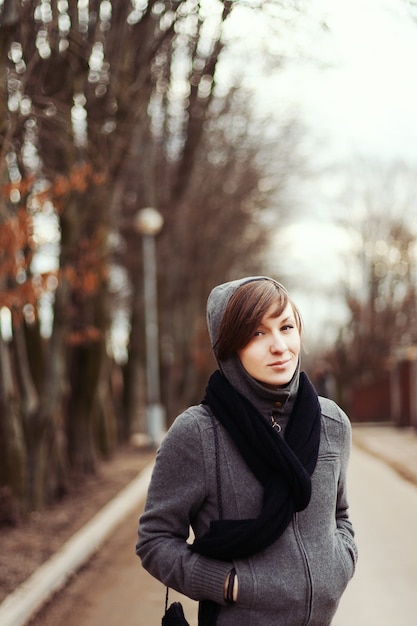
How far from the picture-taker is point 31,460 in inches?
486

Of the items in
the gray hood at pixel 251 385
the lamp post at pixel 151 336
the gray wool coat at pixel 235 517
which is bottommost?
the lamp post at pixel 151 336

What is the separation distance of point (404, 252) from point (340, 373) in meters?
7.22

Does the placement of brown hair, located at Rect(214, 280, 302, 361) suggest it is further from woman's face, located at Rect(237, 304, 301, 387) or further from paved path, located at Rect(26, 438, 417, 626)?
paved path, located at Rect(26, 438, 417, 626)

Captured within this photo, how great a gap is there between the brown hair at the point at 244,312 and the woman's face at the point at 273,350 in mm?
20

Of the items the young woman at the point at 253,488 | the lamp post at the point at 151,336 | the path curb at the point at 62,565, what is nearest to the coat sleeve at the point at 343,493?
the young woman at the point at 253,488

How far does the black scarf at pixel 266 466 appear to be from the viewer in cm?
259

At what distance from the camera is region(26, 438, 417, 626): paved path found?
22.4 ft

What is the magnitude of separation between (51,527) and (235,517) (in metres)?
8.95

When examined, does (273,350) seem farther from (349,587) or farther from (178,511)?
(349,587)

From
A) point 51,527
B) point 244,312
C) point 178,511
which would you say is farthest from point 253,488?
point 51,527

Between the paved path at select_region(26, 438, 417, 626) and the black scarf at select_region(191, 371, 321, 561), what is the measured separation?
4155mm

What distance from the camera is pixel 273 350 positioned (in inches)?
108

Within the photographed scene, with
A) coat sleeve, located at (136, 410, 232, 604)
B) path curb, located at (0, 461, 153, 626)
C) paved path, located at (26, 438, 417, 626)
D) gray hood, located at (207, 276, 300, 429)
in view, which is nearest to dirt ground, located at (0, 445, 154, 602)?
path curb, located at (0, 461, 153, 626)

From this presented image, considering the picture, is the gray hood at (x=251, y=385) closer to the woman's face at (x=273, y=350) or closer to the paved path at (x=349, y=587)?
the woman's face at (x=273, y=350)
